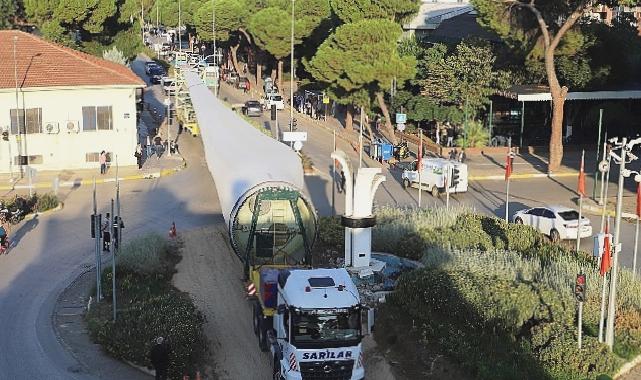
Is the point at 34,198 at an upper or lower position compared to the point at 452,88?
lower

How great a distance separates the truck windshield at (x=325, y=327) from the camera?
15.3 meters

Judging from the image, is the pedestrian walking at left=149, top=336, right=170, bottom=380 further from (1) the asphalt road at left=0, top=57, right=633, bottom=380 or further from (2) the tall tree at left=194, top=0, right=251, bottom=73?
(2) the tall tree at left=194, top=0, right=251, bottom=73

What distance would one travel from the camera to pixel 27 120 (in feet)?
130

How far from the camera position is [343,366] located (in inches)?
603

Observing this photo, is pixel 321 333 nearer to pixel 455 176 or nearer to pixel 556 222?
pixel 556 222

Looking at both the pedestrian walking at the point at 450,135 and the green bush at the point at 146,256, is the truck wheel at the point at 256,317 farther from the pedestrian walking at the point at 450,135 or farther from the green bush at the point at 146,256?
the pedestrian walking at the point at 450,135

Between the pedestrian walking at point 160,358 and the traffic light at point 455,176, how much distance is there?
19.8m

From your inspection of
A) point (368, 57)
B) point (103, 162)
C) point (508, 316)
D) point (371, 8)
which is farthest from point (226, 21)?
point (508, 316)

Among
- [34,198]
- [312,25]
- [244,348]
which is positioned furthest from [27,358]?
[312,25]

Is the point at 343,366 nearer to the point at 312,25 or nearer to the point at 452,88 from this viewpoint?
the point at 452,88

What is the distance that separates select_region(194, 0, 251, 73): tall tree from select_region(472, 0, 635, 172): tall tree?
3798cm

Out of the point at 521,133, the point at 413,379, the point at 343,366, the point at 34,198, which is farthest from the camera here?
the point at 521,133

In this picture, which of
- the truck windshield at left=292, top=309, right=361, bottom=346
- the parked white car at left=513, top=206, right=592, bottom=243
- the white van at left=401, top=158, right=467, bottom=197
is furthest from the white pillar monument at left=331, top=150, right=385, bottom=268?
the white van at left=401, top=158, right=467, bottom=197

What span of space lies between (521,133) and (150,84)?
38.5 m
